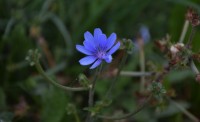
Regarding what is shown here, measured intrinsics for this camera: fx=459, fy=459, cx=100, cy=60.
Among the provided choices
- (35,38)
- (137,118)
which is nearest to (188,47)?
(137,118)

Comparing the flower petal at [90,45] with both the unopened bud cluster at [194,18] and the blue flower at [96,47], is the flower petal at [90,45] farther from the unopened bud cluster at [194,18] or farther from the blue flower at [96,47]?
the unopened bud cluster at [194,18]

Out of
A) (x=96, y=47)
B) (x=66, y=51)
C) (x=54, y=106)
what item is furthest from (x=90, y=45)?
(x=66, y=51)

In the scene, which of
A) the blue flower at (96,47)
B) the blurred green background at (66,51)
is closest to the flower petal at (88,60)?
the blue flower at (96,47)

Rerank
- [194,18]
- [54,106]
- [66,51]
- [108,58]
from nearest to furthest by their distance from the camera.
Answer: [108,58]
[194,18]
[54,106]
[66,51]

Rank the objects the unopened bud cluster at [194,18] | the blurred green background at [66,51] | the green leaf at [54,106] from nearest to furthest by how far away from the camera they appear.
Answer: the unopened bud cluster at [194,18] < the green leaf at [54,106] < the blurred green background at [66,51]

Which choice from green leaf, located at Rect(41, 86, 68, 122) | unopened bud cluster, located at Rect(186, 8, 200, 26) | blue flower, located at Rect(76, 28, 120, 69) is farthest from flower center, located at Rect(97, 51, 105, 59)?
green leaf, located at Rect(41, 86, 68, 122)

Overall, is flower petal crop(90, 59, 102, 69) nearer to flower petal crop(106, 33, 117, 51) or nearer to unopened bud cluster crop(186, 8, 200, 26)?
flower petal crop(106, 33, 117, 51)

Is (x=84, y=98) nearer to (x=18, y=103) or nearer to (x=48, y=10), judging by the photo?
(x=18, y=103)

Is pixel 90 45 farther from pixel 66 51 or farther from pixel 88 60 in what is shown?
pixel 66 51
